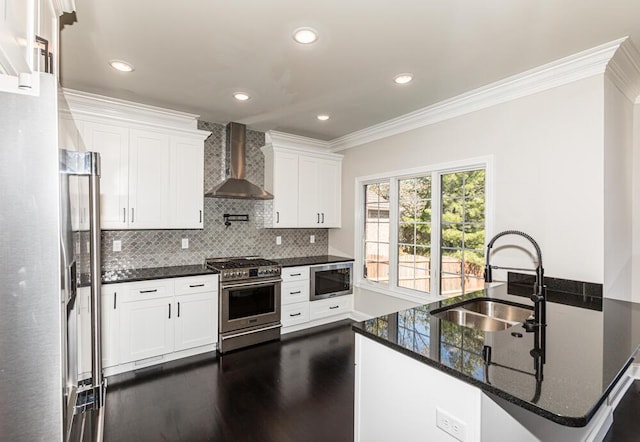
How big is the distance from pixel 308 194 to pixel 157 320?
2.46 metres

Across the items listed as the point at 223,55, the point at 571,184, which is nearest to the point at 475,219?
the point at 571,184

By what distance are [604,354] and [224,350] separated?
3.23m

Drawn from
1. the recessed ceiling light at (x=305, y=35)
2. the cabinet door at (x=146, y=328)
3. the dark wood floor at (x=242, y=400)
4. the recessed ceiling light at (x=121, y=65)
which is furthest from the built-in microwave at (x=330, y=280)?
the recessed ceiling light at (x=121, y=65)

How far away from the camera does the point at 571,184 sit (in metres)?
2.47

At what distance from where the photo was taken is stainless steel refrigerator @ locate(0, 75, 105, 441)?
74 centimetres

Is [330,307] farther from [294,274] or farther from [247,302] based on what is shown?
[247,302]

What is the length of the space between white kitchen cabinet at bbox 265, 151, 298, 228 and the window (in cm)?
104

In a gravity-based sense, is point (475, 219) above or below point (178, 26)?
below

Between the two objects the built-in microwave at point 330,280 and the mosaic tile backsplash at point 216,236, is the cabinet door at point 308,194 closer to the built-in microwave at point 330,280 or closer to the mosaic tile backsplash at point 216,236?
the mosaic tile backsplash at point 216,236

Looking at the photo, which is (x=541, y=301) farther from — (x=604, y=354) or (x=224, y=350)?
(x=224, y=350)

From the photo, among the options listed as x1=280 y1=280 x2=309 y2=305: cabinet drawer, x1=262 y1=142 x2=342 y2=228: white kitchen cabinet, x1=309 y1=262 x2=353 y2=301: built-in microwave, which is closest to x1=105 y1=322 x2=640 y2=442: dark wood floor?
x1=280 y1=280 x2=309 y2=305: cabinet drawer

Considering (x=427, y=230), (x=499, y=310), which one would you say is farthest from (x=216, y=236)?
(x=499, y=310)

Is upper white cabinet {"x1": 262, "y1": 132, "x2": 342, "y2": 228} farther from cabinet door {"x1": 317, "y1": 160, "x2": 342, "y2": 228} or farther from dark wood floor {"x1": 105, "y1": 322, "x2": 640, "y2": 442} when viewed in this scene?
dark wood floor {"x1": 105, "y1": 322, "x2": 640, "y2": 442}

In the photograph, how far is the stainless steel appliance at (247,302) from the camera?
3.49m
